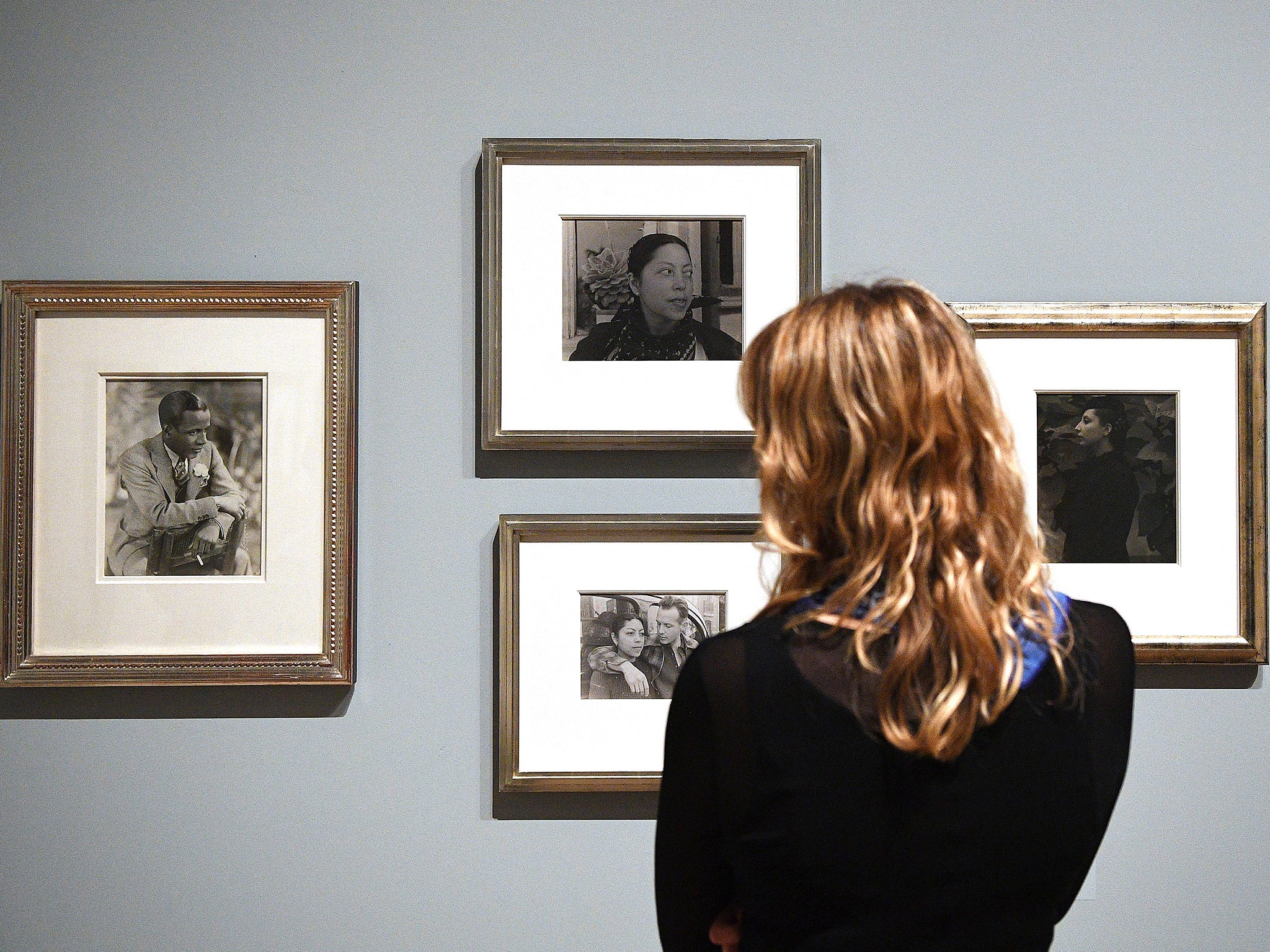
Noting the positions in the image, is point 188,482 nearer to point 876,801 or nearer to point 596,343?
point 596,343

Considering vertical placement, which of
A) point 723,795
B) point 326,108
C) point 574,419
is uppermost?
point 326,108

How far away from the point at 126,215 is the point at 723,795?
3.50 ft

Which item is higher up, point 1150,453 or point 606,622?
point 1150,453

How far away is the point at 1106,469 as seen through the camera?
1238 millimetres

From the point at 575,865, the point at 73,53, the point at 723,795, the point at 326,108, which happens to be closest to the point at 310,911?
the point at 575,865

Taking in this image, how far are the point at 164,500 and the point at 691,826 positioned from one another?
0.85 m

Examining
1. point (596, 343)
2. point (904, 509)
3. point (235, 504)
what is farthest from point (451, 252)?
point (904, 509)

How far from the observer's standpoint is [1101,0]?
125 cm

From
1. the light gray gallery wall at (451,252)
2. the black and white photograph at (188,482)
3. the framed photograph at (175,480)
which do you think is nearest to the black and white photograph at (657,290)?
the light gray gallery wall at (451,252)

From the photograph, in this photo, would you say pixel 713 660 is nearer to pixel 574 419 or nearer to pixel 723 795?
pixel 723 795

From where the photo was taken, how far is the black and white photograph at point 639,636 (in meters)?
1.21

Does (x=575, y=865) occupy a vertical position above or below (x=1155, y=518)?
below

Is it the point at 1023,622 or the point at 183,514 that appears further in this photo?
the point at 183,514

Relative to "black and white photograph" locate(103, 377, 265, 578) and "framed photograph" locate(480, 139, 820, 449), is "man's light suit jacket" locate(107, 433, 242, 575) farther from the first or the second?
"framed photograph" locate(480, 139, 820, 449)
